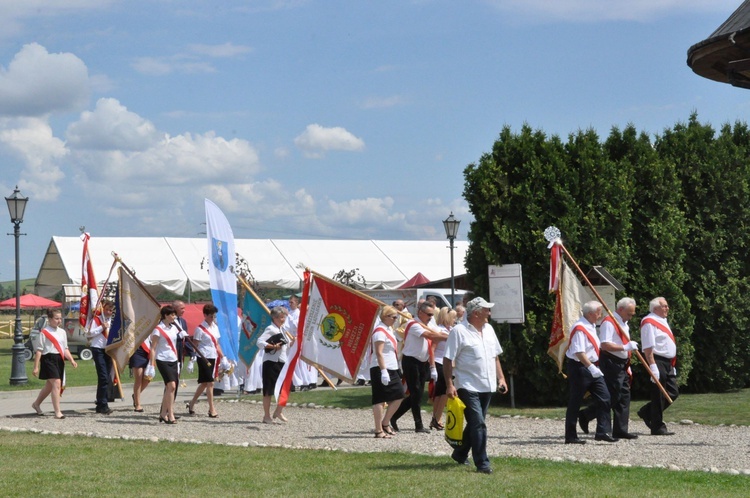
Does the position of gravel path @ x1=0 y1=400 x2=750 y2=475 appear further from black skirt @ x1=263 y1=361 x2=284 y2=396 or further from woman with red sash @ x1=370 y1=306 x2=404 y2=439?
black skirt @ x1=263 y1=361 x2=284 y2=396

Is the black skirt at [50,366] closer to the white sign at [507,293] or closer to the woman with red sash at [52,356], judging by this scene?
the woman with red sash at [52,356]

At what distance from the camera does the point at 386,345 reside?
1348 centimetres

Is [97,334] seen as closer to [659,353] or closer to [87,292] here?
[87,292]

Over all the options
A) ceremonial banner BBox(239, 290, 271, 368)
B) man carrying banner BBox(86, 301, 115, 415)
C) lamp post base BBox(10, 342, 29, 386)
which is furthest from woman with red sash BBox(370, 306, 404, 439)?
lamp post base BBox(10, 342, 29, 386)

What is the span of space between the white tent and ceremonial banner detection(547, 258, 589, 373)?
26.8 m

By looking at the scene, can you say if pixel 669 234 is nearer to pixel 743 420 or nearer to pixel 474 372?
pixel 743 420

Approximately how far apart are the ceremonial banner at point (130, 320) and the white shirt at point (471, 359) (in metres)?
7.50

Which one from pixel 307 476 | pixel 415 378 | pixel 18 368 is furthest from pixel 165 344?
pixel 18 368

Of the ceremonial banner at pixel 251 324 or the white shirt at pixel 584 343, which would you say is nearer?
the white shirt at pixel 584 343

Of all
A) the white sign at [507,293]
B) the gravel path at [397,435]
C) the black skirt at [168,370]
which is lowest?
the gravel path at [397,435]

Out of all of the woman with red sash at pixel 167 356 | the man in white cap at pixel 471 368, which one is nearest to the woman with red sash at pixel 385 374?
the man in white cap at pixel 471 368

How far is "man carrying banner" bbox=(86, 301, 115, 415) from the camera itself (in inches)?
677

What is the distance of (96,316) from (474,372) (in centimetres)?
942

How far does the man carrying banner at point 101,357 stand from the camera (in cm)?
1720
